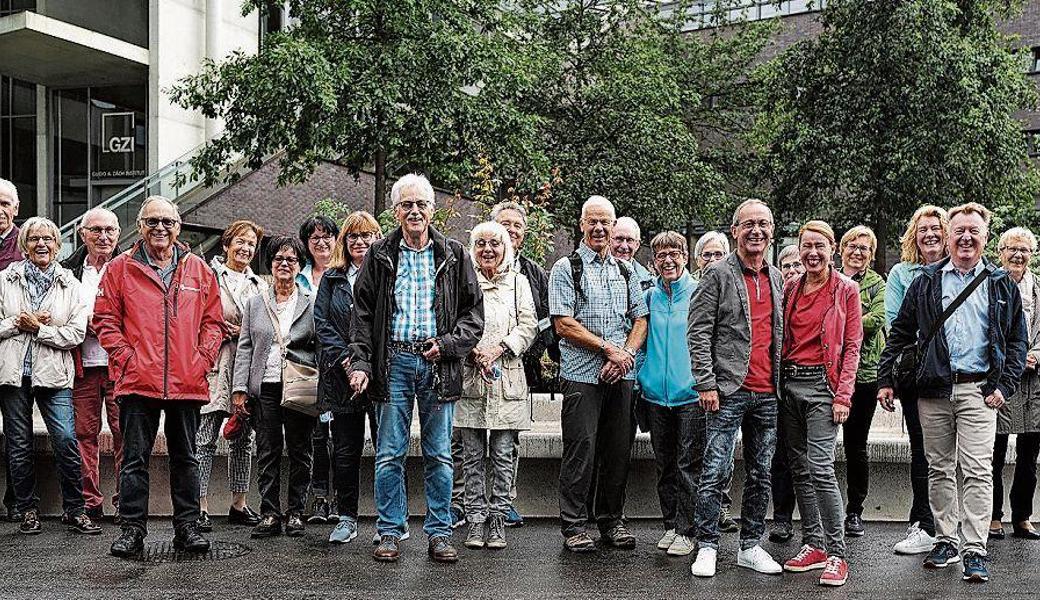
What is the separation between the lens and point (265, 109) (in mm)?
15516

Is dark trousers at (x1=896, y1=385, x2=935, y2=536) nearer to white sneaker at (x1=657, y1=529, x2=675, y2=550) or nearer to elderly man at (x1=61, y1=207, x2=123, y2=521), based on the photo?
white sneaker at (x1=657, y1=529, x2=675, y2=550)

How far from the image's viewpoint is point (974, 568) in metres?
6.38

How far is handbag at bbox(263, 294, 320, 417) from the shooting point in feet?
24.3

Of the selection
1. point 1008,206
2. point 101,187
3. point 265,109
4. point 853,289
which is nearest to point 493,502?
point 853,289

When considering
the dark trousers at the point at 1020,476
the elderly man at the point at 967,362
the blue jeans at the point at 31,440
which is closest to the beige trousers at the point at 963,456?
the elderly man at the point at 967,362

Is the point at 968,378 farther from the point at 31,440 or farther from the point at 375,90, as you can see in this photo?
the point at 375,90

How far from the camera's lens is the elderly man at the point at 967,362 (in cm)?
645

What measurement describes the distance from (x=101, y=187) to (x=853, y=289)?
22332 mm

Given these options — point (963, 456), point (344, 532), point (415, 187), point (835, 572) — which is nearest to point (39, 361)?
point (344, 532)

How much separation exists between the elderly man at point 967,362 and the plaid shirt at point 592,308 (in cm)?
186

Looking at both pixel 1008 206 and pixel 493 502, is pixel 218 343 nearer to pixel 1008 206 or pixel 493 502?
pixel 493 502

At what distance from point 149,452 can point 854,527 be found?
4.99 metres

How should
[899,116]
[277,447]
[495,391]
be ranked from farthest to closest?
[899,116], [277,447], [495,391]

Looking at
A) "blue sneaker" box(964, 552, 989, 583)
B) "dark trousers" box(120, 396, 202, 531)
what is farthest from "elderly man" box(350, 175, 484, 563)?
"blue sneaker" box(964, 552, 989, 583)
